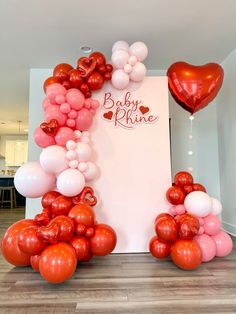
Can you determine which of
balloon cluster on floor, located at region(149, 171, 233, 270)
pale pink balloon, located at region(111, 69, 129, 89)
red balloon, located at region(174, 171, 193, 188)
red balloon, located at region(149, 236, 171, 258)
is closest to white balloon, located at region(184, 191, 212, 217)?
balloon cluster on floor, located at region(149, 171, 233, 270)

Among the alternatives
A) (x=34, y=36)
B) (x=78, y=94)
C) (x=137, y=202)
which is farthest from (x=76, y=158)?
(x=34, y=36)

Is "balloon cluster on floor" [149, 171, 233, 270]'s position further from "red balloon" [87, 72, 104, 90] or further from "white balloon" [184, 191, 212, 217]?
"red balloon" [87, 72, 104, 90]

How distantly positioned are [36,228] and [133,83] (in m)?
1.92

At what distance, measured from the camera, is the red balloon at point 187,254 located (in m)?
2.05

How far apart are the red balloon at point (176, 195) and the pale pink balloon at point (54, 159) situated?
1153mm

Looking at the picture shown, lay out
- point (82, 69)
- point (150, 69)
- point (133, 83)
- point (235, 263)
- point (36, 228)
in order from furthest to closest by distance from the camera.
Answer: point (150, 69)
point (133, 83)
point (82, 69)
point (235, 263)
point (36, 228)

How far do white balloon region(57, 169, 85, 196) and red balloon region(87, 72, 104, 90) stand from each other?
98cm

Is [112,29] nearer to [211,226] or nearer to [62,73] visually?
[62,73]

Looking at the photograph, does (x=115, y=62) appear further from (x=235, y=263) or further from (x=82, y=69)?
(x=235, y=263)

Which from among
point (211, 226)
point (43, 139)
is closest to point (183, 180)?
point (211, 226)

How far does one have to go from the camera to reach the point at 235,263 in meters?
2.33

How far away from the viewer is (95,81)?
253 cm

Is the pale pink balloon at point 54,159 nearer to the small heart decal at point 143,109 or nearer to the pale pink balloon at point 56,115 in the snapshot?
the pale pink balloon at point 56,115

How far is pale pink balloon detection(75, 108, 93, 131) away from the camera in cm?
241
